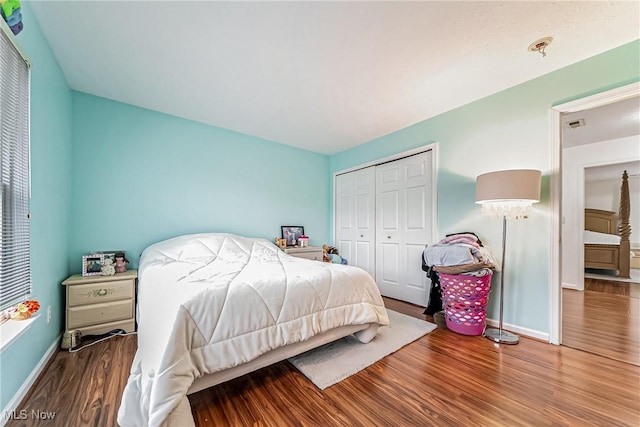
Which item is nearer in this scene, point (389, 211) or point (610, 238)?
point (389, 211)

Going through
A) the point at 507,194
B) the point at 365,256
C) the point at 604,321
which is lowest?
the point at 604,321

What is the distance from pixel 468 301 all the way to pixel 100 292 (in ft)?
11.4

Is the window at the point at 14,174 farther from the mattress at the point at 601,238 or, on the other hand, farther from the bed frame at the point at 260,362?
the mattress at the point at 601,238

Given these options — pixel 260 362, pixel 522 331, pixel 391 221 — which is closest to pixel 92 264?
pixel 260 362

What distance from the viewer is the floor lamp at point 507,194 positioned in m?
2.03

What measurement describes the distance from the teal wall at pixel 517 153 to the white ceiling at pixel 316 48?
13cm

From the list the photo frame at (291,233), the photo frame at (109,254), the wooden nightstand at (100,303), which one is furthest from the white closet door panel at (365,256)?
the photo frame at (109,254)

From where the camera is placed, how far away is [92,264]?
2383mm

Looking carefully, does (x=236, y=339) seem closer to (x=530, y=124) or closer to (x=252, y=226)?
(x=252, y=226)

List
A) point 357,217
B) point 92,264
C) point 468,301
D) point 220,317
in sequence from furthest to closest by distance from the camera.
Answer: point 357,217, point 92,264, point 468,301, point 220,317

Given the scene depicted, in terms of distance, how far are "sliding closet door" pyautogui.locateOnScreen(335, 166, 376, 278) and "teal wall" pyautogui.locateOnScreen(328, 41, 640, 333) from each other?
1.15 meters

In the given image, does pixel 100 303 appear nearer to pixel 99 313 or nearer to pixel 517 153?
pixel 99 313

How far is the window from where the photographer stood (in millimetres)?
1219

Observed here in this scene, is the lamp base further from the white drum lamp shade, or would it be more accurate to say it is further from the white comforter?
the white drum lamp shade
